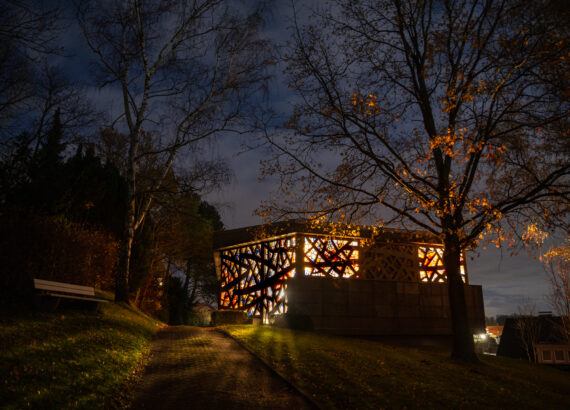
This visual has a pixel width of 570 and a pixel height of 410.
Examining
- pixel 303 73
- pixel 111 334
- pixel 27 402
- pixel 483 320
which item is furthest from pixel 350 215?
pixel 483 320

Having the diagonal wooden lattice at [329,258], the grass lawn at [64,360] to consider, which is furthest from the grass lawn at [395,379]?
the diagonal wooden lattice at [329,258]

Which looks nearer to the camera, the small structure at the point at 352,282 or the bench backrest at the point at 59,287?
the bench backrest at the point at 59,287

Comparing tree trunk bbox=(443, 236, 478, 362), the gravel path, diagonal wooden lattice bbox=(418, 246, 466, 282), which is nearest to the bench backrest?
the gravel path

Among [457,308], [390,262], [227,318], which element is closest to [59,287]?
[457,308]

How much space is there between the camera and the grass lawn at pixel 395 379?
679 cm

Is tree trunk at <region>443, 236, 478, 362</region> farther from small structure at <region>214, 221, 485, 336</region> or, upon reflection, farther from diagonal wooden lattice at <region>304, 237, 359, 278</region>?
diagonal wooden lattice at <region>304, 237, 359, 278</region>

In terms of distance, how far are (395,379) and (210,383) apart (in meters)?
3.87

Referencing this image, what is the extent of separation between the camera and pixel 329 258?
65.3ft

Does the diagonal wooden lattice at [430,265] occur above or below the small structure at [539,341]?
above

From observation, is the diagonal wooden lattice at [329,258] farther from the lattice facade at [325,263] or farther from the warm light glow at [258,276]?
the warm light glow at [258,276]

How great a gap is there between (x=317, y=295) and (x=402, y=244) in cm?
614

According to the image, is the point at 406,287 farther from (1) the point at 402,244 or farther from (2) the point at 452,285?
(2) the point at 452,285

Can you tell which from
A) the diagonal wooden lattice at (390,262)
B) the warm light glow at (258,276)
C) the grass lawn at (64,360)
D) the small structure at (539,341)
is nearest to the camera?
the grass lawn at (64,360)

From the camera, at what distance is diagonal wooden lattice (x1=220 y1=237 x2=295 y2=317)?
813 inches
